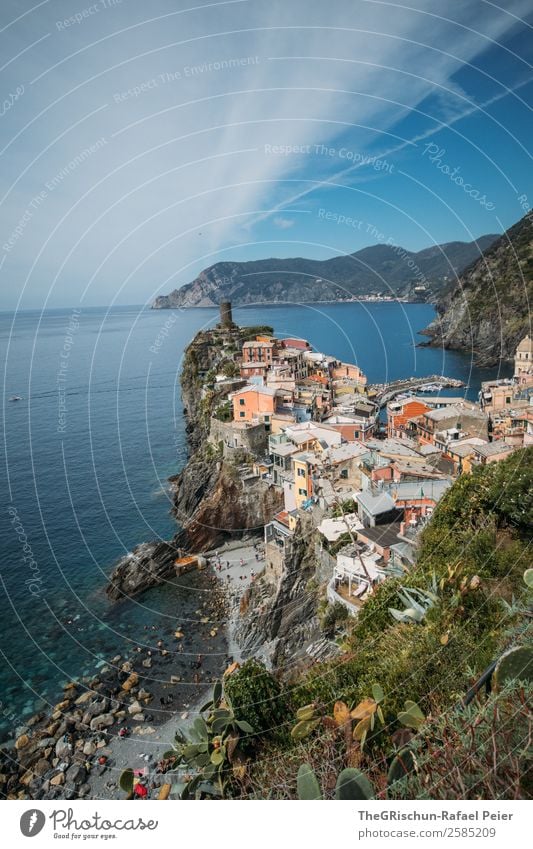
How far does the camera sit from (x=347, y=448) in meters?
21.4

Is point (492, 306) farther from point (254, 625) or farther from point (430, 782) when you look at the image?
point (430, 782)

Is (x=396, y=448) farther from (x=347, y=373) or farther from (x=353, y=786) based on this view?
(x=347, y=373)

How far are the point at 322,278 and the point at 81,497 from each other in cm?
3301

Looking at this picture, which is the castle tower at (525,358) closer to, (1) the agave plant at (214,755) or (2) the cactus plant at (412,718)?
(1) the agave plant at (214,755)

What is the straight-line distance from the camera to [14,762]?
15.2 m

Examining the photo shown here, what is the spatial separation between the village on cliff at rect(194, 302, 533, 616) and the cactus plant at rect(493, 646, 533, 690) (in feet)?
24.2

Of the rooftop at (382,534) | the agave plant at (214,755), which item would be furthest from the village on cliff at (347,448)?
the agave plant at (214,755)

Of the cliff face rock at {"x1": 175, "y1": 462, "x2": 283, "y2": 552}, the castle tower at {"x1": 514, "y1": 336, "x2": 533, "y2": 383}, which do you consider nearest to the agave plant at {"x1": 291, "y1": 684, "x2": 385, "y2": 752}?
the cliff face rock at {"x1": 175, "y1": 462, "x2": 283, "y2": 552}

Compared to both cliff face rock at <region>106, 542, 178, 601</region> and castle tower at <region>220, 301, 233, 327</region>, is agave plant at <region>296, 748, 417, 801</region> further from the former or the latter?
castle tower at <region>220, 301, 233, 327</region>

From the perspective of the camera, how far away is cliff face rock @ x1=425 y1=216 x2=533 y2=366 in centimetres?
6494

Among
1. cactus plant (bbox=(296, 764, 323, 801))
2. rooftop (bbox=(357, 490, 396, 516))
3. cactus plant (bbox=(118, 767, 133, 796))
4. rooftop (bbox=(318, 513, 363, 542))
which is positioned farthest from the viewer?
rooftop (bbox=(318, 513, 363, 542))

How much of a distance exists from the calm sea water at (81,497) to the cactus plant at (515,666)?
834 centimetres

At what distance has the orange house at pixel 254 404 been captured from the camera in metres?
28.4
